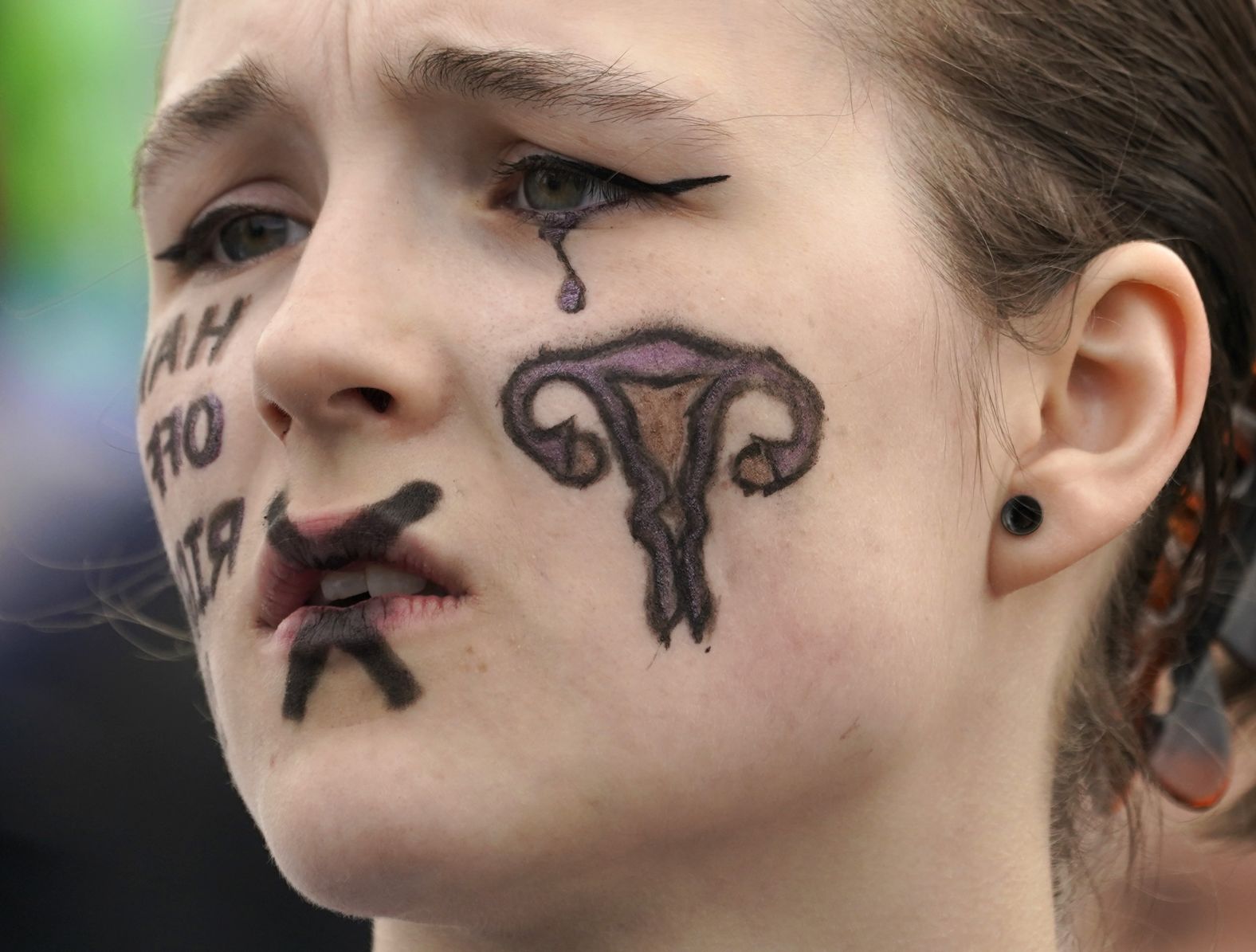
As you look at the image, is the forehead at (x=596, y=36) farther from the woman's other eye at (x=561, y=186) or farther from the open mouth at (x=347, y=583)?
the open mouth at (x=347, y=583)

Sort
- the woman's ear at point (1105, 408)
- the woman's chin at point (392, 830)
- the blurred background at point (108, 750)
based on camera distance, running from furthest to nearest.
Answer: the blurred background at point (108, 750), the woman's ear at point (1105, 408), the woman's chin at point (392, 830)

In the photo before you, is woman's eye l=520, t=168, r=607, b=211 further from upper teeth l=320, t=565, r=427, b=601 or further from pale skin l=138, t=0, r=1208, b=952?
upper teeth l=320, t=565, r=427, b=601

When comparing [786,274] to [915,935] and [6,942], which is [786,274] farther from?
[6,942]

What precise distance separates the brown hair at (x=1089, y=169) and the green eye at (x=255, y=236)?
0.81m

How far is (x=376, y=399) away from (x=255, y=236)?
550 mm

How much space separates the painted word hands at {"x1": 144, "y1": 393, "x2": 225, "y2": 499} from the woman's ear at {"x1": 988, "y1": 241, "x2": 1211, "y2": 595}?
3.45 ft

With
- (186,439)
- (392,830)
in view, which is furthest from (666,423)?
(186,439)

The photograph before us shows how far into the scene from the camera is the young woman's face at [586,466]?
160 centimetres

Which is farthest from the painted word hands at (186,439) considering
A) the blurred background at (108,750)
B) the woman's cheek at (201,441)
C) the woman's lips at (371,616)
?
the blurred background at (108,750)

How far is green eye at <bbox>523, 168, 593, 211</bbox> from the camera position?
69.8 inches

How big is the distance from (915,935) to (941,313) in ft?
2.65

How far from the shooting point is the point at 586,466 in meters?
1.67

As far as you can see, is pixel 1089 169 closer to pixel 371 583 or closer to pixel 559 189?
Answer: pixel 559 189

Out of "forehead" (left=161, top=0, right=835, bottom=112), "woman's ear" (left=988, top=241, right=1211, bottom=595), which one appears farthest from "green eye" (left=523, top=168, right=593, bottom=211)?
"woman's ear" (left=988, top=241, right=1211, bottom=595)
